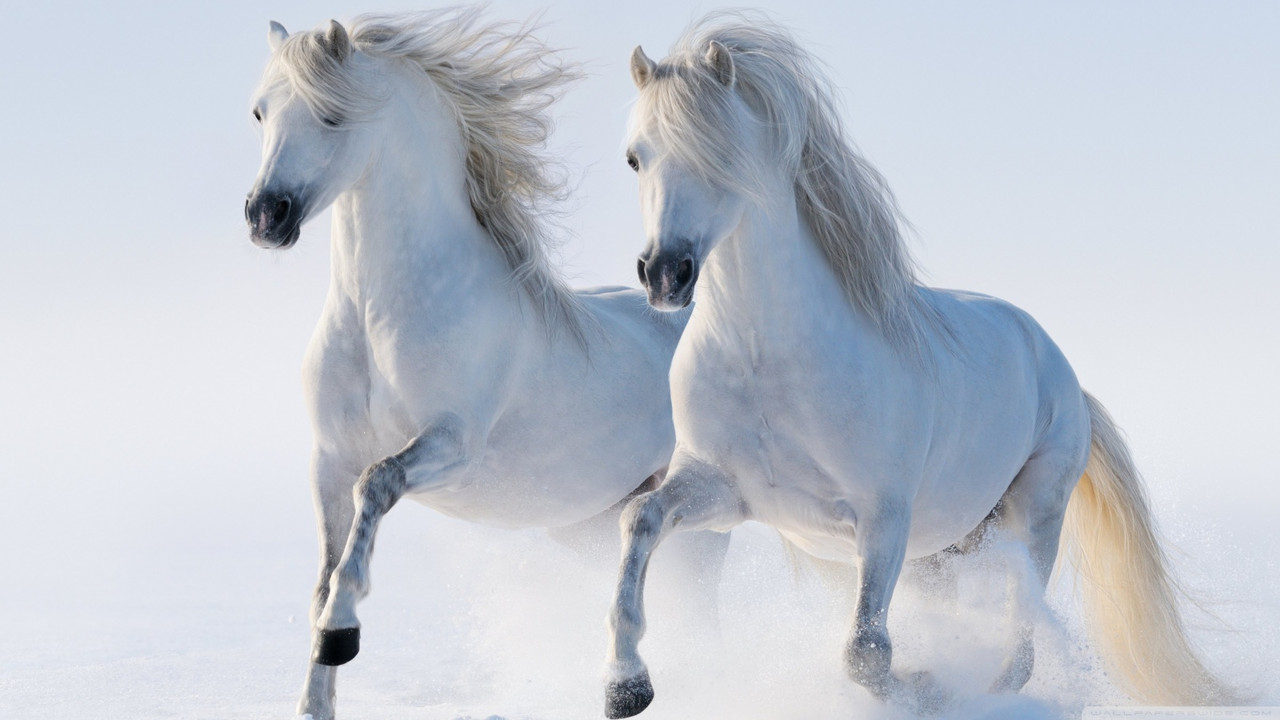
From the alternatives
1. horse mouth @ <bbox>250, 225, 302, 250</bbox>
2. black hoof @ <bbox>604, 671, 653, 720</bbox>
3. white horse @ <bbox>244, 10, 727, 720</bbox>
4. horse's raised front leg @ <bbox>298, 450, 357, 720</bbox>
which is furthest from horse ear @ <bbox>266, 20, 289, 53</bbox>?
black hoof @ <bbox>604, 671, 653, 720</bbox>

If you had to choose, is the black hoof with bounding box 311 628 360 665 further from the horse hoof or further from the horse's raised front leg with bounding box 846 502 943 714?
the horse hoof

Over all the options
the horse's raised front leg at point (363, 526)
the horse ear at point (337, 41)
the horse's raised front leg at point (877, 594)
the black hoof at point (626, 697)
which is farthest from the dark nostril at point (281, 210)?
the horse's raised front leg at point (877, 594)

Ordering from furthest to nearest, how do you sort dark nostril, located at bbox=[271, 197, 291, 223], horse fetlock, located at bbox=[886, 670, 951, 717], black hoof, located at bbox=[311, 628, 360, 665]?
dark nostril, located at bbox=[271, 197, 291, 223] → horse fetlock, located at bbox=[886, 670, 951, 717] → black hoof, located at bbox=[311, 628, 360, 665]

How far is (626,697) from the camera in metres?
3.56

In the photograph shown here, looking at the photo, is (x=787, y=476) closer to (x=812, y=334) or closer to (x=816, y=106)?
(x=812, y=334)

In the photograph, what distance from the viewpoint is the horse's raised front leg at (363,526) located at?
154 inches

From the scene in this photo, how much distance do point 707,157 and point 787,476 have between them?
1.06 meters

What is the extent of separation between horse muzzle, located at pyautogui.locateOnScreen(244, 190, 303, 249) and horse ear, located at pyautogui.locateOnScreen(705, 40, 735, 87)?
1.46m

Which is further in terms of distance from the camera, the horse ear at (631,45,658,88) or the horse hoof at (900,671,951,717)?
the horse hoof at (900,671,951,717)

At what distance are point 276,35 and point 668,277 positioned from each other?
7.38 feet

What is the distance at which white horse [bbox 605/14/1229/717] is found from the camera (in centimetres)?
362

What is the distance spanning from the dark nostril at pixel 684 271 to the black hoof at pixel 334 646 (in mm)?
1557

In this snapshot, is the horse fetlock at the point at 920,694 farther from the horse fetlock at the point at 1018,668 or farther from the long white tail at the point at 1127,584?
the long white tail at the point at 1127,584

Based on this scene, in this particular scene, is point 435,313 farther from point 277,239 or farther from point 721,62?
point 721,62
